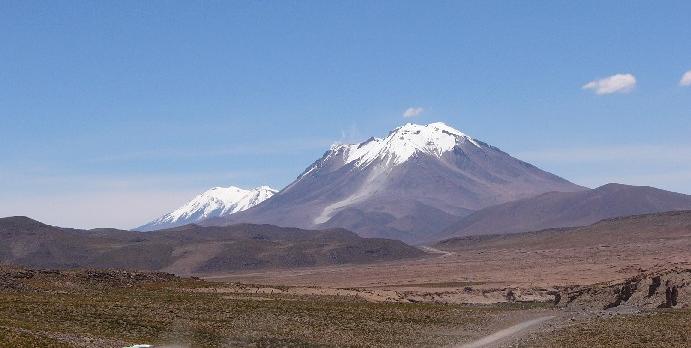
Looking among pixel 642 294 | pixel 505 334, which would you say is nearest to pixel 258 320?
pixel 505 334

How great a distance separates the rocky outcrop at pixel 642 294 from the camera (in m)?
85.2

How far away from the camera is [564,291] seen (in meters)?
106

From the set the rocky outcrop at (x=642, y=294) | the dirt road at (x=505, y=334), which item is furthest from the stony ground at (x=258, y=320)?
the rocky outcrop at (x=642, y=294)

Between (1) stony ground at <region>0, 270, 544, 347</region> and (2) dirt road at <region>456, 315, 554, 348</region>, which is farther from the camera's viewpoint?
(2) dirt road at <region>456, 315, 554, 348</region>

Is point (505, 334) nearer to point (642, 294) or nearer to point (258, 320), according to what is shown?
point (258, 320)

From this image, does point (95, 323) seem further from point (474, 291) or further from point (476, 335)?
point (474, 291)

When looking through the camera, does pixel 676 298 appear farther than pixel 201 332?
Yes

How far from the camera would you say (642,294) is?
89750mm

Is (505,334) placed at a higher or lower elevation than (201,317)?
lower

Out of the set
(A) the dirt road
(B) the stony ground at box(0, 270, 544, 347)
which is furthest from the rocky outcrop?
(A) the dirt road

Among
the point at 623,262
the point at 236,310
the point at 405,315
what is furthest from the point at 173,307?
the point at 623,262

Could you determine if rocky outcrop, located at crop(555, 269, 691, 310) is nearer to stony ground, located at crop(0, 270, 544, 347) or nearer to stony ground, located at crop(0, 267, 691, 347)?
stony ground, located at crop(0, 267, 691, 347)

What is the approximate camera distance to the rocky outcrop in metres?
85.2

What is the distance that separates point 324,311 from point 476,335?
14.5 metres
